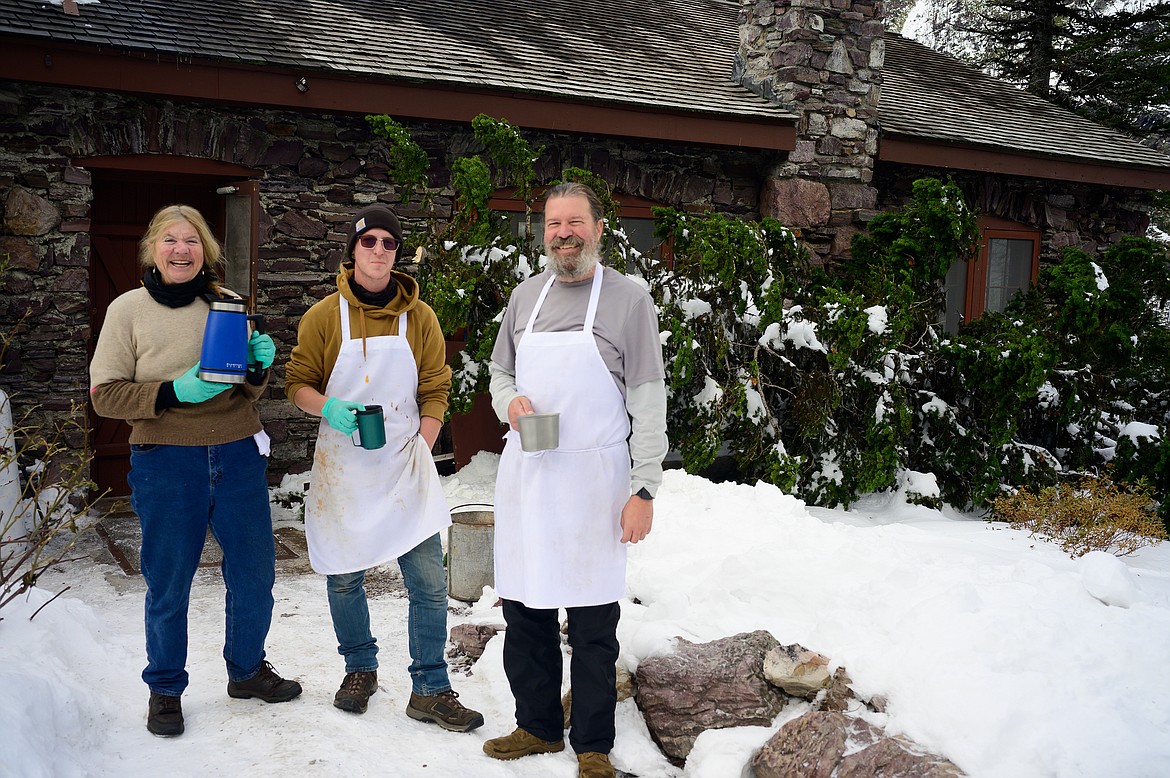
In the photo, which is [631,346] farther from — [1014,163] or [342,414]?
[1014,163]

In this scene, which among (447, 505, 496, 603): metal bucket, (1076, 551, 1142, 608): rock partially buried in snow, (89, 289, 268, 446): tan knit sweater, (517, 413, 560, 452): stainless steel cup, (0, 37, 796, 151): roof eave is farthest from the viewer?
(0, 37, 796, 151): roof eave

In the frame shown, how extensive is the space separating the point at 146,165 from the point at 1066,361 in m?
6.56

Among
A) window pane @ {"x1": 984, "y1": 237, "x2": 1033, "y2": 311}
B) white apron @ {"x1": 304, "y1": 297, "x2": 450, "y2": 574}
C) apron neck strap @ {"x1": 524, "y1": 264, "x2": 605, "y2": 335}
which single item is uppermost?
window pane @ {"x1": 984, "y1": 237, "x2": 1033, "y2": 311}

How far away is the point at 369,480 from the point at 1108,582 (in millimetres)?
2911

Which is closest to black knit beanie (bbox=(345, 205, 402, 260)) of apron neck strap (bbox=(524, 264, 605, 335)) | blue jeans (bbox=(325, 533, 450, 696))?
apron neck strap (bbox=(524, 264, 605, 335))

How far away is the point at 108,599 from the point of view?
4.96 metres

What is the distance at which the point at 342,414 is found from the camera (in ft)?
10.9

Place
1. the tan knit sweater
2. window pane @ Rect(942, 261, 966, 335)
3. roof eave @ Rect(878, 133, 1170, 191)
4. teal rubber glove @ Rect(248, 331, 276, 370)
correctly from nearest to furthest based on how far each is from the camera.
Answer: the tan knit sweater
teal rubber glove @ Rect(248, 331, 276, 370)
roof eave @ Rect(878, 133, 1170, 191)
window pane @ Rect(942, 261, 966, 335)

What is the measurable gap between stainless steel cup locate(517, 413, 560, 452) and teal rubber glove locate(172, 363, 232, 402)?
100 cm

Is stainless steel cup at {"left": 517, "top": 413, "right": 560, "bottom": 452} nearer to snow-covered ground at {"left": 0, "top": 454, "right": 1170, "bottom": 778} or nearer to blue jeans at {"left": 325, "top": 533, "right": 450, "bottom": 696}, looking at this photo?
blue jeans at {"left": 325, "top": 533, "right": 450, "bottom": 696}

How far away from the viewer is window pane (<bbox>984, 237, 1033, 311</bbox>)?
34.2 feet

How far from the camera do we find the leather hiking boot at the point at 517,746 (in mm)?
3375

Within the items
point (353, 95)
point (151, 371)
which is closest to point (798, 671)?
point (151, 371)

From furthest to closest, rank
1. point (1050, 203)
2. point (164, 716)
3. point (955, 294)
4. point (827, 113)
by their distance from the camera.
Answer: point (1050, 203), point (955, 294), point (827, 113), point (164, 716)
